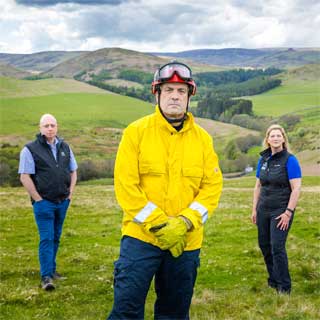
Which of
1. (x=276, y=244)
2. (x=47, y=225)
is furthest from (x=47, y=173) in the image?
(x=276, y=244)

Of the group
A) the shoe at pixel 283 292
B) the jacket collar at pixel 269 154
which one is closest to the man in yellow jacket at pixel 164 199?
the jacket collar at pixel 269 154

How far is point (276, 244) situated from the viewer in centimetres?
852

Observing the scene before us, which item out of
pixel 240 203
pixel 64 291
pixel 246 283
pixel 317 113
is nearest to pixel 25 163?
pixel 64 291

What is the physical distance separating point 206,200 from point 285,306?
3.27 metres

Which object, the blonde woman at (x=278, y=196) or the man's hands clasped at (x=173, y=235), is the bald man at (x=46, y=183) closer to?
the blonde woman at (x=278, y=196)

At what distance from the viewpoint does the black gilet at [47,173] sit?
29.0ft

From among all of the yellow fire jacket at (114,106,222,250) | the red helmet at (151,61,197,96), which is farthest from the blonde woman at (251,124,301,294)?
the red helmet at (151,61,197,96)

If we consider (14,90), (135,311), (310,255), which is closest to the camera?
(135,311)

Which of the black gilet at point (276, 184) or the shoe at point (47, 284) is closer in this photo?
the black gilet at point (276, 184)

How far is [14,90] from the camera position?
164750 millimetres

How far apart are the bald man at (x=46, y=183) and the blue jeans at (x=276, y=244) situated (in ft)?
12.4

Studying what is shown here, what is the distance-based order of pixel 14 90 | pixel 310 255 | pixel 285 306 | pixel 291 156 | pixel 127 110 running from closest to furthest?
pixel 285 306, pixel 291 156, pixel 310 255, pixel 127 110, pixel 14 90

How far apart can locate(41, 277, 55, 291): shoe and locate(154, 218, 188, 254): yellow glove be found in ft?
14.6

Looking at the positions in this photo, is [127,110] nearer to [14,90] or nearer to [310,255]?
[14,90]
